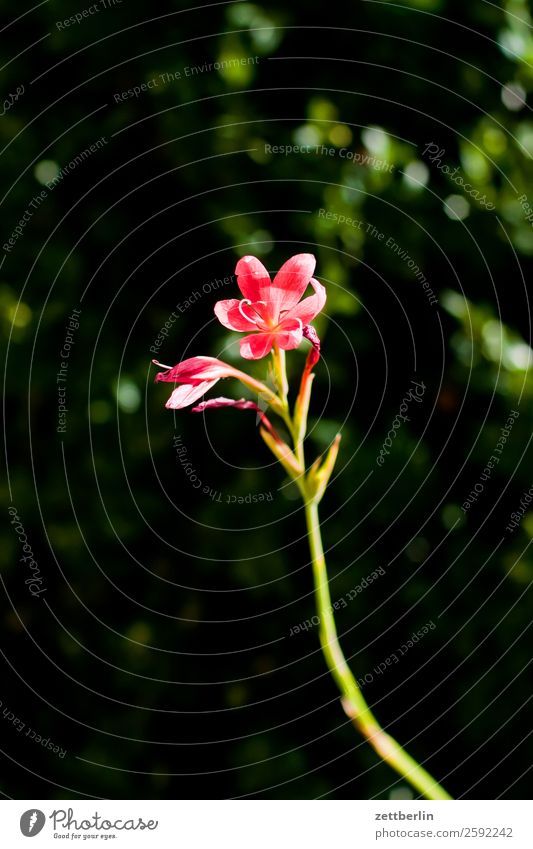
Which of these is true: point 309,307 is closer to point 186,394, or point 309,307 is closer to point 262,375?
point 186,394

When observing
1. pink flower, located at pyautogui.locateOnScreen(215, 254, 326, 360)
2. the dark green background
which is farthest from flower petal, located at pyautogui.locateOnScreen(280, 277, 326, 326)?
the dark green background

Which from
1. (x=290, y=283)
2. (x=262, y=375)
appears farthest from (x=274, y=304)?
(x=262, y=375)

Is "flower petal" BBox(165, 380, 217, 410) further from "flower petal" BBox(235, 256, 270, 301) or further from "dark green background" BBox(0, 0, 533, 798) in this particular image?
"dark green background" BBox(0, 0, 533, 798)

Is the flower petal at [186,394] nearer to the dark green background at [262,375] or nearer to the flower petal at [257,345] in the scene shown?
the flower petal at [257,345]

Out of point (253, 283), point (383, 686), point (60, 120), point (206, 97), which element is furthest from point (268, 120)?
point (383, 686)

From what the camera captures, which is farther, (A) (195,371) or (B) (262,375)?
(B) (262,375)

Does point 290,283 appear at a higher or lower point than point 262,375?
lower
